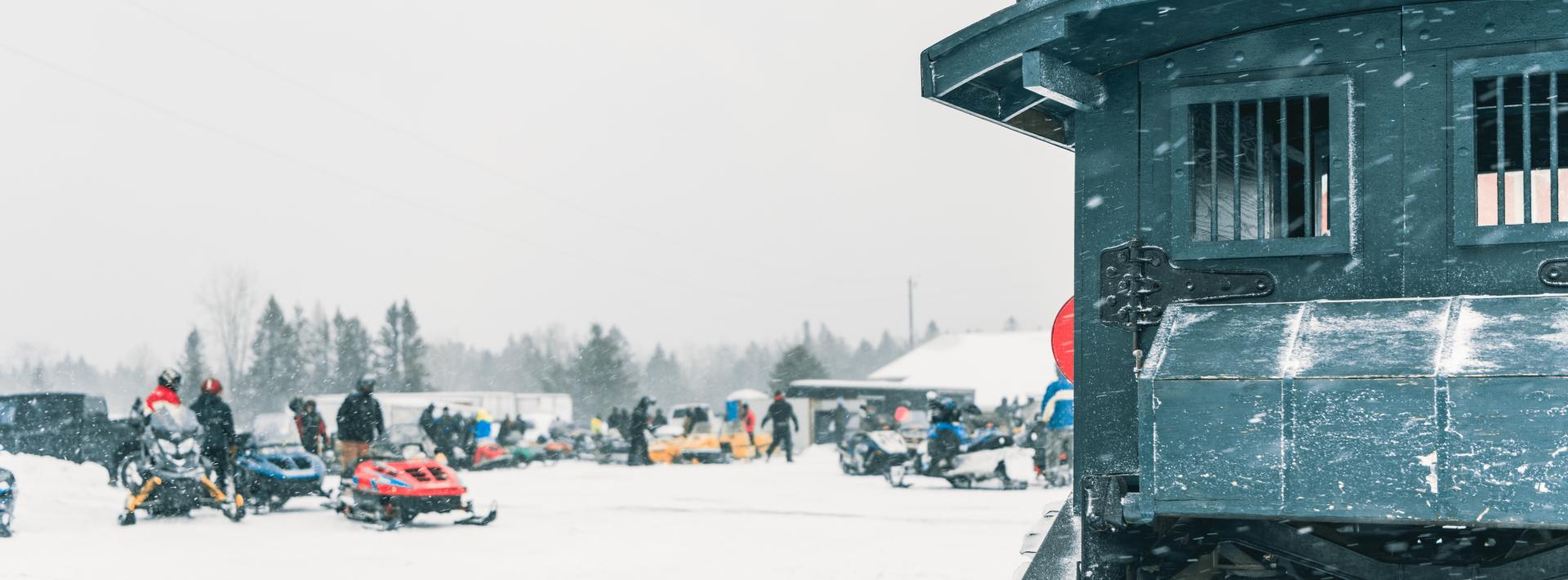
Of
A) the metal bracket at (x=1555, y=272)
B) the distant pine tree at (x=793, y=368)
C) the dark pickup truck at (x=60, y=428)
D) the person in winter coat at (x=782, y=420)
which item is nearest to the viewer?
the metal bracket at (x=1555, y=272)

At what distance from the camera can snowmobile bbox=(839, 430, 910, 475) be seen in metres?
24.4

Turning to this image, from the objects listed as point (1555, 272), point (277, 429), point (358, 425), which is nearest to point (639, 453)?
point (277, 429)

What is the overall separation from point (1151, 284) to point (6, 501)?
41.5 ft

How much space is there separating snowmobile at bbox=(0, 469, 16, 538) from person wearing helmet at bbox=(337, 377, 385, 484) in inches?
138

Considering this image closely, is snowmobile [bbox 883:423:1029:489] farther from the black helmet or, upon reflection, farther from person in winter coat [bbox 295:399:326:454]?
the black helmet

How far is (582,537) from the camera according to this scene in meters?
14.6

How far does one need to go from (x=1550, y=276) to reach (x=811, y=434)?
3968 centimetres

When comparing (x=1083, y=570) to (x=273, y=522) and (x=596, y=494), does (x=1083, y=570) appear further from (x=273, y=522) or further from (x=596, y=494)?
(x=596, y=494)

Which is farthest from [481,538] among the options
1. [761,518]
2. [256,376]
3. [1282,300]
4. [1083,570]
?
[256,376]

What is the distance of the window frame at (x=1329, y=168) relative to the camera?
575 cm

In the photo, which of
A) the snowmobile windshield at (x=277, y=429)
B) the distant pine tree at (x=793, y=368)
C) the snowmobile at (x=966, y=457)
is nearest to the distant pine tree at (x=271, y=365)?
the distant pine tree at (x=793, y=368)

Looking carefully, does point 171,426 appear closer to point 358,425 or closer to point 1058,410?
point 358,425

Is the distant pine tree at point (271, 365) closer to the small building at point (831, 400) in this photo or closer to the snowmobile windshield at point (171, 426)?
the small building at point (831, 400)

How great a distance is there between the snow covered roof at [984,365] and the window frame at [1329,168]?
5706 centimetres
